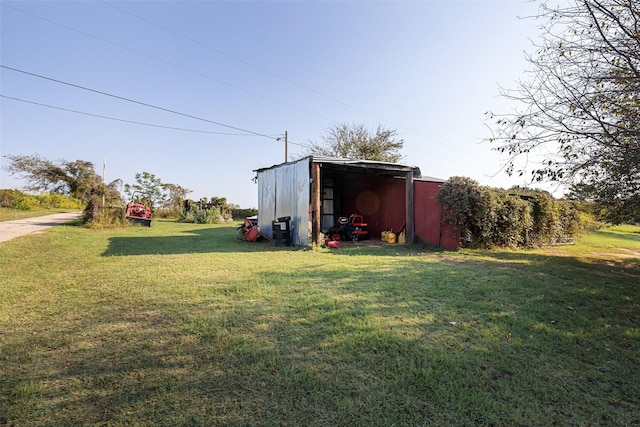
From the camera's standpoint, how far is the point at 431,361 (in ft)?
7.55

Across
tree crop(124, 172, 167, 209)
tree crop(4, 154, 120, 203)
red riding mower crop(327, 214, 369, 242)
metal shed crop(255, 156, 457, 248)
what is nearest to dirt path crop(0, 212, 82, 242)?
metal shed crop(255, 156, 457, 248)

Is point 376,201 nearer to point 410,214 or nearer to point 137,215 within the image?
point 410,214

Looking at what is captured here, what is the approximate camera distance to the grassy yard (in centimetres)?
175

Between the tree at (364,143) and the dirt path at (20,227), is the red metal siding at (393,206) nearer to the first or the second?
the tree at (364,143)

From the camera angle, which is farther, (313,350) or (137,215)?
(137,215)

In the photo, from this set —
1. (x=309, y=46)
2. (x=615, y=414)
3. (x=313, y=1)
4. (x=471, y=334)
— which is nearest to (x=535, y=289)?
(x=471, y=334)

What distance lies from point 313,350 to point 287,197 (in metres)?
7.68

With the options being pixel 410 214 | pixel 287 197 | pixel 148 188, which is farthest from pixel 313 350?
pixel 148 188

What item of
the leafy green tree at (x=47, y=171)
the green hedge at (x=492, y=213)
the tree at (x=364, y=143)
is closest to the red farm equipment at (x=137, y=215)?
the leafy green tree at (x=47, y=171)

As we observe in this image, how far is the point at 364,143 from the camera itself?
69.5 ft

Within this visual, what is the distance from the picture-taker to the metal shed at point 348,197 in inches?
347

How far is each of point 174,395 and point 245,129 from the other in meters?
19.1

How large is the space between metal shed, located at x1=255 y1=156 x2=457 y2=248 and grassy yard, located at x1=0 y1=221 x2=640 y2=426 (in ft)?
13.9

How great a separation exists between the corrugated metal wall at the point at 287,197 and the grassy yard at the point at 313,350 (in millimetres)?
4140
